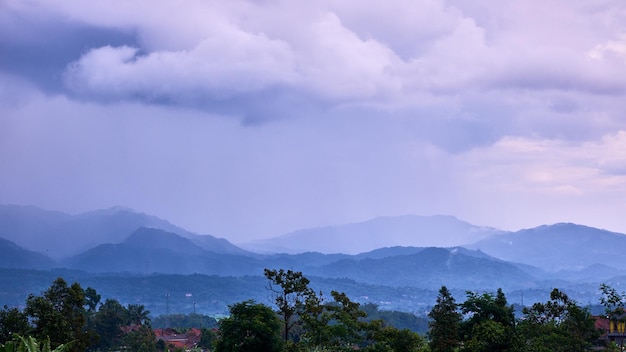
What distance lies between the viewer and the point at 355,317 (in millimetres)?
36125

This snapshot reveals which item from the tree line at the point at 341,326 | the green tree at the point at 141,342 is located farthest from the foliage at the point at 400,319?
the tree line at the point at 341,326

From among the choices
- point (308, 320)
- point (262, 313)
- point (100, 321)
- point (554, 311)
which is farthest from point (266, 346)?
point (100, 321)

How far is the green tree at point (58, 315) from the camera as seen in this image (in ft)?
113

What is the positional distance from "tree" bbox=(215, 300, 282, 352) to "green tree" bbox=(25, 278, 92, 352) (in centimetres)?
855

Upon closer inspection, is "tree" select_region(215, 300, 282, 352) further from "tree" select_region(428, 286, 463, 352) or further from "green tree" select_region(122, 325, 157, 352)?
"green tree" select_region(122, 325, 157, 352)

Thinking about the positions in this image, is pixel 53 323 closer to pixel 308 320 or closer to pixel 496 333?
pixel 308 320

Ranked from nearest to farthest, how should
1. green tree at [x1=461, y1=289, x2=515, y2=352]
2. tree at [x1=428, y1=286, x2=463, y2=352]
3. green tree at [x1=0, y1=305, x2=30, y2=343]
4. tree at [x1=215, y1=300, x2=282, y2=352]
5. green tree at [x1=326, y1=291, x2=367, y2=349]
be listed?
green tree at [x1=461, y1=289, x2=515, y2=352] < tree at [x1=215, y1=300, x2=282, y2=352] < green tree at [x1=326, y1=291, x2=367, y2=349] < tree at [x1=428, y1=286, x2=463, y2=352] < green tree at [x1=0, y1=305, x2=30, y2=343]

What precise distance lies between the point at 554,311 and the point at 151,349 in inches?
1539

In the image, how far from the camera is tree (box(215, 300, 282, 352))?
2972 cm

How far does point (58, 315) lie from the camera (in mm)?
Result: 34844

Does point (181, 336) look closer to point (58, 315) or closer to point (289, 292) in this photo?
point (58, 315)

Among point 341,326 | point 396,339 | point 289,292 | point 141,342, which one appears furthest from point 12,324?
point 141,342

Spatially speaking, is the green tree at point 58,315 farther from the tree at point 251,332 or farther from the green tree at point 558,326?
the green tree at point 558,326

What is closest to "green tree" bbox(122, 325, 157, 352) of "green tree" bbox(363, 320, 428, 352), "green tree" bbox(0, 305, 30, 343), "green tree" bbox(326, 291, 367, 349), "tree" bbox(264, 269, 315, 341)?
"green tree" bbox(0, 305, 30, 343)
